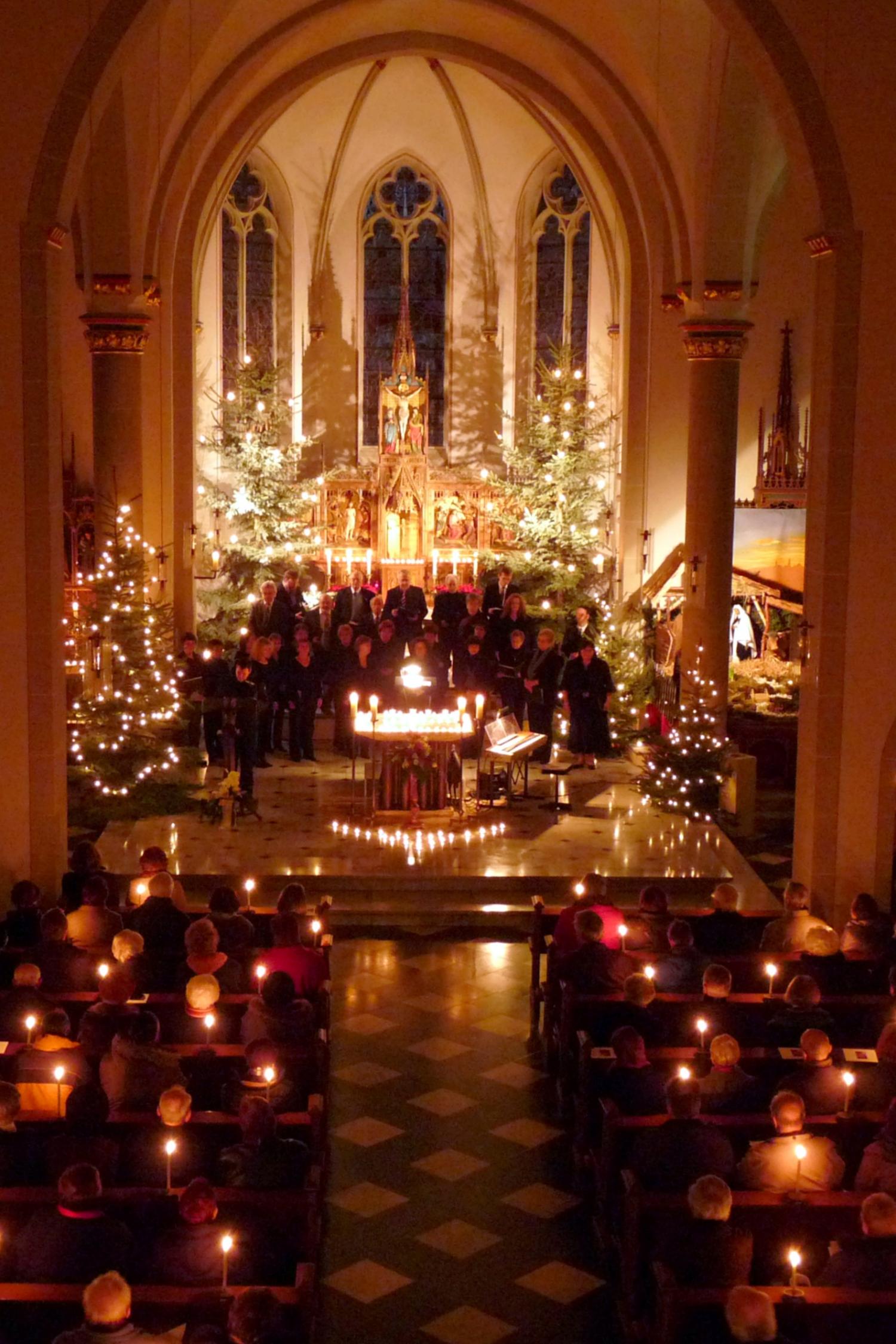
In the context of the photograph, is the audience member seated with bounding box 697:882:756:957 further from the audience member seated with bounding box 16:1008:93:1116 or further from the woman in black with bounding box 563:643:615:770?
the woman in black with bounding box 563:643:615:770

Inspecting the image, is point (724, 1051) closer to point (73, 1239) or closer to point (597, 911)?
point (597, 911)

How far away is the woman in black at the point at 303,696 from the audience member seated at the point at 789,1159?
417 inches

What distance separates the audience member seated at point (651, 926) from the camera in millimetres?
9195

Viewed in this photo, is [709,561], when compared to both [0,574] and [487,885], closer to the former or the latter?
[487,885]

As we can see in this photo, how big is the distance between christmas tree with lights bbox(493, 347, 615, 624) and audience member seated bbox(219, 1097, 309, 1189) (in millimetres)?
16341

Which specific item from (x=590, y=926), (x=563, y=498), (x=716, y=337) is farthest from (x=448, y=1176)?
(x=563, y=498)

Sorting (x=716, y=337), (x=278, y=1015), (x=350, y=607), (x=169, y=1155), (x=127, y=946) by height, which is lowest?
(x=169, y=1155)

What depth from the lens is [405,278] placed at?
2738cm

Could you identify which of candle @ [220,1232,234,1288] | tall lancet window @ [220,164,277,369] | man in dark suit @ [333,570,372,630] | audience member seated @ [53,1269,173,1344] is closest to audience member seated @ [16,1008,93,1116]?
candle @ [220,1232,234,1288]

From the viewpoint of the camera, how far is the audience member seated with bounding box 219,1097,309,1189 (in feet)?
21.0

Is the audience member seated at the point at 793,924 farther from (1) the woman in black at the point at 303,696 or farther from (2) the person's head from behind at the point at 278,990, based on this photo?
(1) the woman in black at the point at 303,696

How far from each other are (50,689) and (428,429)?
16929 mm

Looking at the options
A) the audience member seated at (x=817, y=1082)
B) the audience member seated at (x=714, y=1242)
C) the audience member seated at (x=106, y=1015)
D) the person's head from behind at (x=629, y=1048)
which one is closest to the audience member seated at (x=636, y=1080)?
the person's head from behind at (x=629, y=1048)

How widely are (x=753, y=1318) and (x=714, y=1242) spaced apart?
30.3 inches
